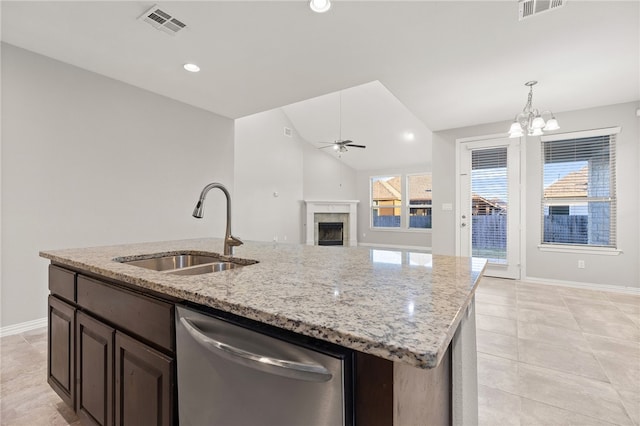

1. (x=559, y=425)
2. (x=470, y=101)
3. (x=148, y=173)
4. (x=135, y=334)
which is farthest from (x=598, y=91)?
(x=148, y=173)

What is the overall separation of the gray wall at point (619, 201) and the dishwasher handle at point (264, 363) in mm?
4996

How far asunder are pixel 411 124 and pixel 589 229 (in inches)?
155

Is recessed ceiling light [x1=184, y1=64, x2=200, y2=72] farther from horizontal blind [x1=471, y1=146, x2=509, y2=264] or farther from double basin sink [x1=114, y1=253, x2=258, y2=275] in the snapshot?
horizontal blind [x1=471, y1=146, x2=509, y2=264]

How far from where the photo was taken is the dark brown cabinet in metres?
0.93

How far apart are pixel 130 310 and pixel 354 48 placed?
2.60 meters

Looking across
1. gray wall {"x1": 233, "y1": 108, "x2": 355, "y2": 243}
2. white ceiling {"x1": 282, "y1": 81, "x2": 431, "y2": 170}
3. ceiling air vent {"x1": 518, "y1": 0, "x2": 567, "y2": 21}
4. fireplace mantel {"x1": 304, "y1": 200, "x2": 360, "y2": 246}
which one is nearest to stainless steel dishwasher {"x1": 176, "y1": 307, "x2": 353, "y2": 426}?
ceiling air vent {"x1": 518, "y1": 0, "x2": 567, "y2": 21}

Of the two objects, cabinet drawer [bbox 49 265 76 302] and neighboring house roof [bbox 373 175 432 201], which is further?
neighboring house roof [bbox 373 175 432 201]

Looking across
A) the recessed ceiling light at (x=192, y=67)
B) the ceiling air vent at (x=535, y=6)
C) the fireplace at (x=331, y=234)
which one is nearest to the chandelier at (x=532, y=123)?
the ceiling air vent at (x=535, y=6)

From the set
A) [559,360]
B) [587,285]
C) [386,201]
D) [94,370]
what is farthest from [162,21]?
[386,201]

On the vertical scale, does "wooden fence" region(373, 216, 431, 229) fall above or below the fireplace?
above

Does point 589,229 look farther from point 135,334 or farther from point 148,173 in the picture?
point 148,173

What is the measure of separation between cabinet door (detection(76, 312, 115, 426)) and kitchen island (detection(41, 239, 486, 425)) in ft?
0.12

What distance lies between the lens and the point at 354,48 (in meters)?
2.61

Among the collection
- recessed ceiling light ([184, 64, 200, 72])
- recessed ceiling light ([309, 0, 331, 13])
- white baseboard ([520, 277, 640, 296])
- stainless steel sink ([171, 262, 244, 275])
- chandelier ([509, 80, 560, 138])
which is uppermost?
recessed ceiling light ([184, 64, 200, 72])
